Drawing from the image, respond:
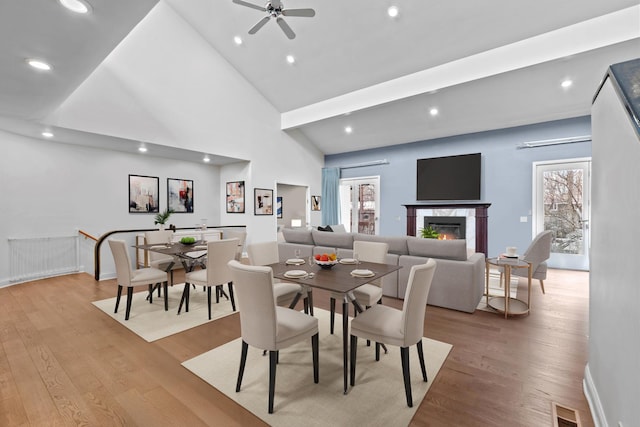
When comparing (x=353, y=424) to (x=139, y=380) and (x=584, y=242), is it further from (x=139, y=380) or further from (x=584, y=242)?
(x=584, y=242)

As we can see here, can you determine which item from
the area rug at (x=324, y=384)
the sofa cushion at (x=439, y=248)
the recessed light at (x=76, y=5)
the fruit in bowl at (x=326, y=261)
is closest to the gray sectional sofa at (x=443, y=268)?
the sofa cushion at (x=439, y=248)

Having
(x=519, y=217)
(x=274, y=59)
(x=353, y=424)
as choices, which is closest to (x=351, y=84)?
(x=274, y=59)

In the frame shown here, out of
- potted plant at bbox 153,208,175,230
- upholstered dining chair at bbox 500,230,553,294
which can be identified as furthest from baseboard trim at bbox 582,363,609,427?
potted plant at bbox 153,208,175,230

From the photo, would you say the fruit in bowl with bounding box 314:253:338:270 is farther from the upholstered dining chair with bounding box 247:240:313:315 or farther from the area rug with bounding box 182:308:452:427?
the area rug with bounding box 182:308:452:427

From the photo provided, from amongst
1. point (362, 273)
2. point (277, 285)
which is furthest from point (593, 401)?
point (277, 285)

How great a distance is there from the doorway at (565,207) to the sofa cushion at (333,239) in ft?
14.9

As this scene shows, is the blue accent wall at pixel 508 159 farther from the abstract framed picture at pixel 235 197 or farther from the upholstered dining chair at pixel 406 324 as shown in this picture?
the upholstered dining chair at pixel 406 324

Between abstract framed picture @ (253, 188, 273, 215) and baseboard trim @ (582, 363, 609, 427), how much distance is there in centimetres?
641

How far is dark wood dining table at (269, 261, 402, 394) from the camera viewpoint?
194cm

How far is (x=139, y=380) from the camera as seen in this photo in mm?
2119

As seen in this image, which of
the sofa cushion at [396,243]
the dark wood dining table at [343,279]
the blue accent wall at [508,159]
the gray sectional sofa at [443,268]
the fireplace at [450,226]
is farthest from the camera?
the fireplace at [450,226]

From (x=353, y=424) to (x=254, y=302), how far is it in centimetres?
93

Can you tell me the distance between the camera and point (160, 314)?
342 cm

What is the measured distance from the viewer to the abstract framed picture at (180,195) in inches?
266
